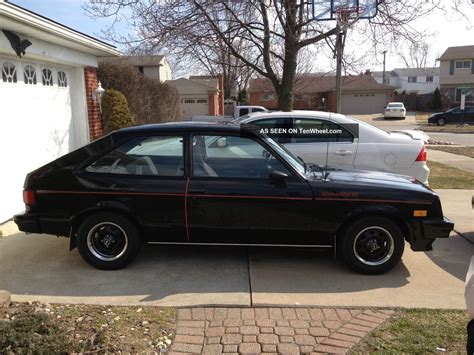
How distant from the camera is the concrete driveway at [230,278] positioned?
4082 millimetres

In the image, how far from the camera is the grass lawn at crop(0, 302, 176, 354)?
301cm

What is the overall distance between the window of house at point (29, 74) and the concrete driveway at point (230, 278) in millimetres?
3092

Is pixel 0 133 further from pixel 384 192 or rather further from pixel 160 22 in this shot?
pixel 160 22

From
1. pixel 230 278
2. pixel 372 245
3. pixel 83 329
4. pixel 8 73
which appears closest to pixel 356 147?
pixel 372 245

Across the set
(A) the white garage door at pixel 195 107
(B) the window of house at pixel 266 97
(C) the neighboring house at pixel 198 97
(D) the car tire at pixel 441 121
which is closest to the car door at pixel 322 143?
(D) the car tire at pixel 441 121

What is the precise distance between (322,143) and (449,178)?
474cm

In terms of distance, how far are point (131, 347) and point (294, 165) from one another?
240cm

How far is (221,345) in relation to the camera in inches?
131

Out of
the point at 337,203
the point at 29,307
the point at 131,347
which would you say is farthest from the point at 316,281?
the point at 29,307

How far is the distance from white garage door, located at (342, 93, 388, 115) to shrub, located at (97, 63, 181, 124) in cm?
3489

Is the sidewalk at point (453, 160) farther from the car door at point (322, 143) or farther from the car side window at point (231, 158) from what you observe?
the car side window at point (231, 158)

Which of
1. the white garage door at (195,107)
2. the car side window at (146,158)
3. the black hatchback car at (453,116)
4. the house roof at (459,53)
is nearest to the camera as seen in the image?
the car side window at (146,158)

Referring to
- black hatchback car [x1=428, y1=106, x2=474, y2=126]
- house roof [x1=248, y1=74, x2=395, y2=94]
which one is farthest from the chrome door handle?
house roof [x1=248, y1=74, x2=395, y2=94]

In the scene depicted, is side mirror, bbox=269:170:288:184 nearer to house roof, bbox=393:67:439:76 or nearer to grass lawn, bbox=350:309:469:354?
grass lawn, bbox=350:309:469:354
